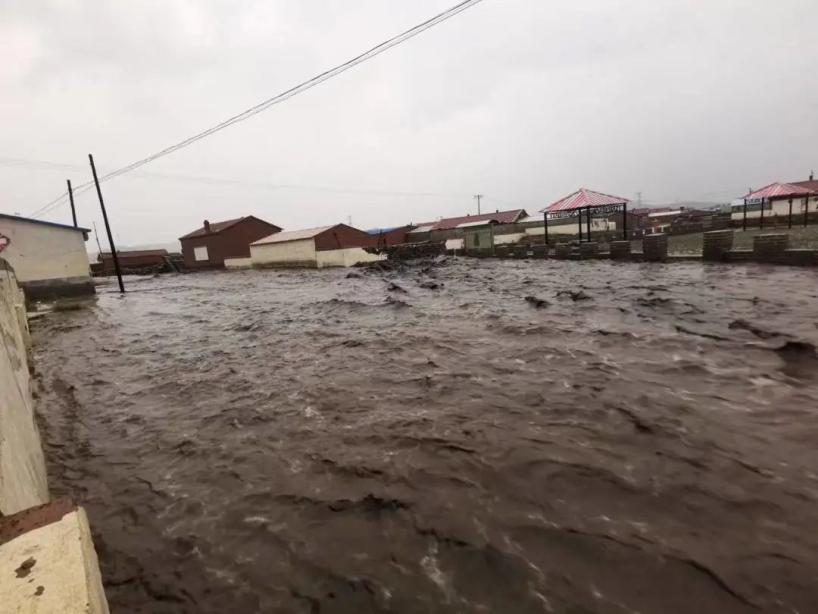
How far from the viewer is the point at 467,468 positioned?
14.0 ft

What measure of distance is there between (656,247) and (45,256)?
30.6m

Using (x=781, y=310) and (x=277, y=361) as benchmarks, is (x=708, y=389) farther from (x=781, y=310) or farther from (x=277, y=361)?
(x=277, y=361)

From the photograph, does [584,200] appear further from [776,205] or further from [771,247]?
[776,205]

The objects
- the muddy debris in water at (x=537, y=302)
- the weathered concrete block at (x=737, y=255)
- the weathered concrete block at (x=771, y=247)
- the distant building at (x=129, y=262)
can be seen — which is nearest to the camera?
the muddy debris in water at (x=537, y=302)

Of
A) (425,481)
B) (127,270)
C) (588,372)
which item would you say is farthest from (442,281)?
(127,270)

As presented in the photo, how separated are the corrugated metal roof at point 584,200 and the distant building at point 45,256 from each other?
88.1 feet

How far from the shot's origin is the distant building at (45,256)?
2130 cm

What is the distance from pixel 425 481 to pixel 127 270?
5526 cm

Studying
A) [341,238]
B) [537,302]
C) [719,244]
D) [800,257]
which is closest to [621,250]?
[719,244]

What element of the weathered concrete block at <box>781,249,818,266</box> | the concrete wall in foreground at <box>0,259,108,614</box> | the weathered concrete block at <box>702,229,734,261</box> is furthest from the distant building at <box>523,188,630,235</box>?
the concrete wall in foreground at <box>0,259,108,614</box>

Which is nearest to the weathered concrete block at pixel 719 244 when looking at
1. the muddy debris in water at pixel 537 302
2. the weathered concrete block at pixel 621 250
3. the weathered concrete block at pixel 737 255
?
the weathered concrete block at pixel 737 255

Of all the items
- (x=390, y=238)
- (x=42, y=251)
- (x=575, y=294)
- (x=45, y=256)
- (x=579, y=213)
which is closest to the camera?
(x=575, y=294)

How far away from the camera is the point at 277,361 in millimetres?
8703

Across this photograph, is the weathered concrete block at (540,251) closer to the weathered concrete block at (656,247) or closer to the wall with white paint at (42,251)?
the weathered concrete block at (656,247)
